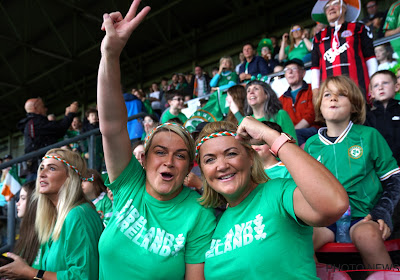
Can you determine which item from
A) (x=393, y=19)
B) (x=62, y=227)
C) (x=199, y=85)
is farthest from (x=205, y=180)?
(x=199, y=85)

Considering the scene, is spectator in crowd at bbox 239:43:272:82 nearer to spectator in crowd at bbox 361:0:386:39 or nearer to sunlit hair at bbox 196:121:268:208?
spectator in crowd at bbox 361:0:386:39

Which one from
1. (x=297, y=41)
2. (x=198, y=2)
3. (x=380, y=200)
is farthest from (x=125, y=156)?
(x=198, y=2)

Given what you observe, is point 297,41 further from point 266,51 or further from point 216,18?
point 216,18

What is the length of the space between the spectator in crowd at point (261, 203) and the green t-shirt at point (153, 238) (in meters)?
0.09

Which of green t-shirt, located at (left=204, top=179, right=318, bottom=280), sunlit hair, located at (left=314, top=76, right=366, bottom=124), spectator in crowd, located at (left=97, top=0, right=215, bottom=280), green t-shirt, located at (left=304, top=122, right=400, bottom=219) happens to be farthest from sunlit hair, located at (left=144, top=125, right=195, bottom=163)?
sunlit hair, located at (left=314, top=76, right=366, bottom=124)

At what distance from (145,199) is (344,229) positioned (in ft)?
4.29

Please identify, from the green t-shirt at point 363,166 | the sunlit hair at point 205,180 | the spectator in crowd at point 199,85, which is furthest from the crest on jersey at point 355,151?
the spectator in crowd at point 199,85

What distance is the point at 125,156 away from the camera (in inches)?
73.4

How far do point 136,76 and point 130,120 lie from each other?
11.1 metres

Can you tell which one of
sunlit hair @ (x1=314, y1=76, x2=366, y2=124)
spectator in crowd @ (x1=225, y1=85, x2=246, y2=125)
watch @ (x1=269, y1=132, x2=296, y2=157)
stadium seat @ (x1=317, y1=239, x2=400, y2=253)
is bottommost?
stadium seat @ (x1=317, y1=239, x2=400, y2=253)

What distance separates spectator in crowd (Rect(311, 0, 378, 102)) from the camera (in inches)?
→ 157

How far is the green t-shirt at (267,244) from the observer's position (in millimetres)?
1414

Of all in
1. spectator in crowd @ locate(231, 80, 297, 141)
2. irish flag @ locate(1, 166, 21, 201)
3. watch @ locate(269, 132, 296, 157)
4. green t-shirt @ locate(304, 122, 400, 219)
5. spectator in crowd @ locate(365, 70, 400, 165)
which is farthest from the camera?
irish flag @ locate(1, 166, 21, 201)

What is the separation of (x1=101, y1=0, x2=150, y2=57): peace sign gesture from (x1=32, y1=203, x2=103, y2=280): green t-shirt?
124 cm
